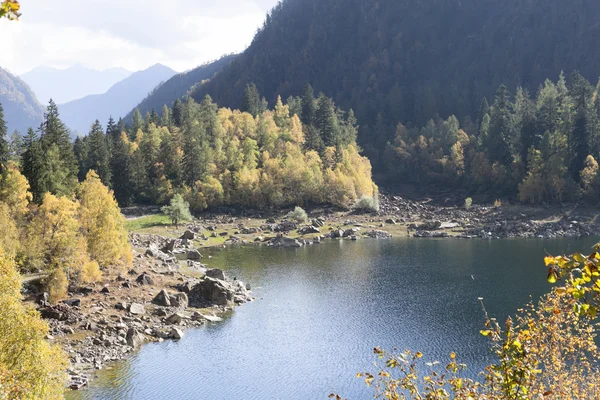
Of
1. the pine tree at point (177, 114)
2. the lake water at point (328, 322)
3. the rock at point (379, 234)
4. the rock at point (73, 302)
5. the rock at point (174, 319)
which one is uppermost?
the pine tree at point (177, 114)

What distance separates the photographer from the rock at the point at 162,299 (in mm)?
62469

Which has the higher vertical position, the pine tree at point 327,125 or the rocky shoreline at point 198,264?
the pine tree at point 327,125

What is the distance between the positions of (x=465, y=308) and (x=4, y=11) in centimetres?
6380

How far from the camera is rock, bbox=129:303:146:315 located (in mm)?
58359

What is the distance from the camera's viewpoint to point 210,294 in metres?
67.5

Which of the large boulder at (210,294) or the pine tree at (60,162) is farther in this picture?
the pine tree at (60,162)

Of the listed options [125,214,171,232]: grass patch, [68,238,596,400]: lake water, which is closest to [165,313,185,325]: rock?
[68,238,596,400]: lake water

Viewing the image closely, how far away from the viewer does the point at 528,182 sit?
480 feet

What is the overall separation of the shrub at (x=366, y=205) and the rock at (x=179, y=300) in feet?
294

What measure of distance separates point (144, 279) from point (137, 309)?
9.18 metres

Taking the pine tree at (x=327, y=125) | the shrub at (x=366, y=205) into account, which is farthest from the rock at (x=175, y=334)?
the pine tree at (x=327, y=125)

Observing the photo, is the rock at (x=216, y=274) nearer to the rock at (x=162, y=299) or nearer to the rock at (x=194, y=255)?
the rock at (x=162, y=299)

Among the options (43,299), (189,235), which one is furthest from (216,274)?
(189,235)

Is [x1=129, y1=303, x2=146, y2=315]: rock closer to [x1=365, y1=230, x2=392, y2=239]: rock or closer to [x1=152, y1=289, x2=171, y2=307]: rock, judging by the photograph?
[x1=152, y1=289, x2=171, y2=307]: rock
